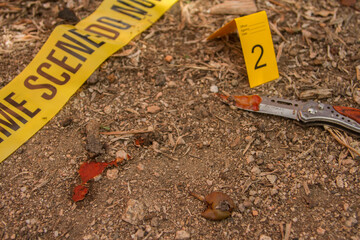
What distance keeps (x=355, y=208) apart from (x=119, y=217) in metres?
1.07

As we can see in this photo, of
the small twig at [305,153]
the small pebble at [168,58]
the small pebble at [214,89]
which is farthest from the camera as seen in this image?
the small pebble at [168,58]

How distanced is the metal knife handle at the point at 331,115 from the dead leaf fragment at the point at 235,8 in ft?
2.87

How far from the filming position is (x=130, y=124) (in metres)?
1.62

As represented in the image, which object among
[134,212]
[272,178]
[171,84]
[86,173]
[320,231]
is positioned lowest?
[320,231]

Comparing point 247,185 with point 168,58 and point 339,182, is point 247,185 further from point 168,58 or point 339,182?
point 168,58

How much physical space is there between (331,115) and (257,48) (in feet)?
1.80

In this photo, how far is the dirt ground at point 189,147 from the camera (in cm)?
134

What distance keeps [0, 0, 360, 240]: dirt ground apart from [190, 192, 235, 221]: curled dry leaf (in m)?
0.04

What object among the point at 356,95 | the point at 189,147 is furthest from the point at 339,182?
the point at 189,147

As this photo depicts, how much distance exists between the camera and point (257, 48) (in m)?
1.74

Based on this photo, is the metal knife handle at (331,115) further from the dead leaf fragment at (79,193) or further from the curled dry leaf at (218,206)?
the dead leaf fragment at (79,193)

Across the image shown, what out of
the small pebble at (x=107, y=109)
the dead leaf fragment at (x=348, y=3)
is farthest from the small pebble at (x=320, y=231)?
the dead leaf fragment at (x=348, y=3)

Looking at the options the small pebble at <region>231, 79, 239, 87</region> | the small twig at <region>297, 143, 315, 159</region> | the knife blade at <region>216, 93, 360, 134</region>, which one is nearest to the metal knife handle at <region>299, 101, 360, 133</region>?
the knife blade at <region>216, 93, 360, 134</region>

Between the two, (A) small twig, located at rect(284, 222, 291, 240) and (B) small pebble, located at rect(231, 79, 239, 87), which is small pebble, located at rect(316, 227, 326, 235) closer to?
(A) small twig, located at rect(284, 222, 291, 240)
